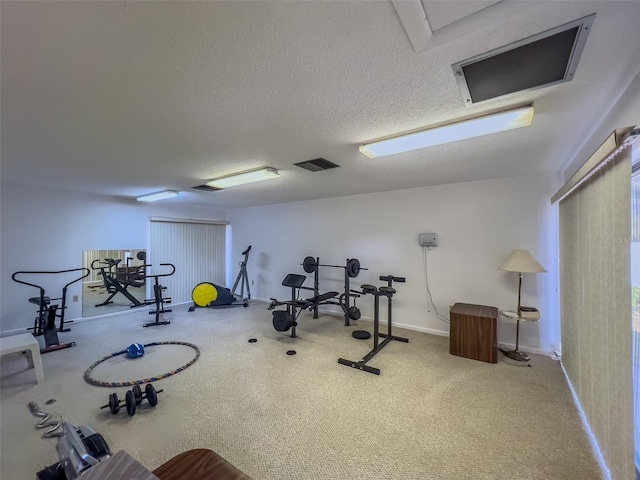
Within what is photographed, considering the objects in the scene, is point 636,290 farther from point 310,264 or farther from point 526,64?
point 310,264

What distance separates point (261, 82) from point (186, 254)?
5971mm

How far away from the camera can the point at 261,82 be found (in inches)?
57.1

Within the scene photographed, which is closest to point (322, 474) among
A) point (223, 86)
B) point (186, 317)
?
point (223, 86)

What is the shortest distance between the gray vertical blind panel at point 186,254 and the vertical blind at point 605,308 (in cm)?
694

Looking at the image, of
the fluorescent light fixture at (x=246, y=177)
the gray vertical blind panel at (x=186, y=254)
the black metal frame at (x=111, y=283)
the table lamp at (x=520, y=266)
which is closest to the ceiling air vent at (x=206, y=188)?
the fluorescent light fixture at (x=246, y=177)

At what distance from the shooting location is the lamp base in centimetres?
323

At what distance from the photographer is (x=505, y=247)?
370cm

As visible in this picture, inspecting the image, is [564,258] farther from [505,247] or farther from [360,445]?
[360,445]

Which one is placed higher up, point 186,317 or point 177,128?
point 177,128

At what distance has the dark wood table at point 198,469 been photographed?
3.69 ft

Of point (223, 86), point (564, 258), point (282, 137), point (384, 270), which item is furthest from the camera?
point (384, 270)

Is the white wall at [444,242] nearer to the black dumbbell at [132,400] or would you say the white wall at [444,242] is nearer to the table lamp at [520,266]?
the table lamp at [520,266]

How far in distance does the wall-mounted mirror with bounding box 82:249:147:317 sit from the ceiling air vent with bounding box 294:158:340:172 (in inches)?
167

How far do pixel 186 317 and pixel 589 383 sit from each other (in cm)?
580
